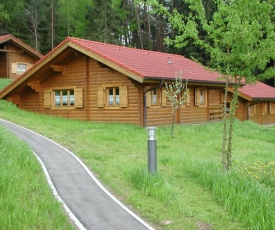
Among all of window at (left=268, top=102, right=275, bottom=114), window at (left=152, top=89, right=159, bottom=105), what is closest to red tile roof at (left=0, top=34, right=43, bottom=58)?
window at (left=152, top=89, right=159, bottom=105)

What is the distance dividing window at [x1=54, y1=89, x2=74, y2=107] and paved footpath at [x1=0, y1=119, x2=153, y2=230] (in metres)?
10.5

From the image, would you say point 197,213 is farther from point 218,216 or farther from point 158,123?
point 158,123

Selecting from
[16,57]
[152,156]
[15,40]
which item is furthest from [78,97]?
[16,57]

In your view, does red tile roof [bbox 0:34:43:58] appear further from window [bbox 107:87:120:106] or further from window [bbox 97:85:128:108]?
window [bbox 107:87:120:106]

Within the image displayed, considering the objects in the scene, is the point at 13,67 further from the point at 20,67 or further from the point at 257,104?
the point at 257,104

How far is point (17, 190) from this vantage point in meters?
6.54

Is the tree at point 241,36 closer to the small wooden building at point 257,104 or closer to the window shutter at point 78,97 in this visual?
the window shutter at point 78,97

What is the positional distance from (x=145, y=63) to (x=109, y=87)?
2.55m

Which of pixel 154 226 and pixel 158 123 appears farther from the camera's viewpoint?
pixel 158 123

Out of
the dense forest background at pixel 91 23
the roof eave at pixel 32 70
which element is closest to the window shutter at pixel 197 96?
the roof eave at pixel 32 70

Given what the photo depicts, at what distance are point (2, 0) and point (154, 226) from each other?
4685cm

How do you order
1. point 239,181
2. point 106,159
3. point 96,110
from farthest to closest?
1. point 96,110
2. point 106,159
3. point 239,181

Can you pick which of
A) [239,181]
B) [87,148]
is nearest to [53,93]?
[87,148]

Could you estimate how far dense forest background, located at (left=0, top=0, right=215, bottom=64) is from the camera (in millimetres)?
43469
